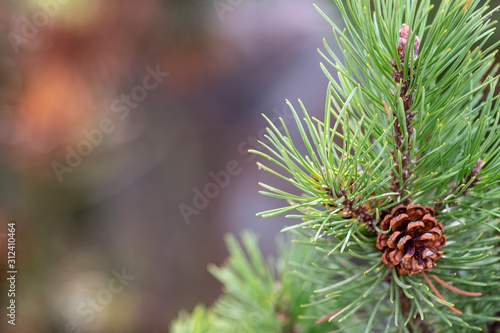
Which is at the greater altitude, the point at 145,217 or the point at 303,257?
the point at 145,217

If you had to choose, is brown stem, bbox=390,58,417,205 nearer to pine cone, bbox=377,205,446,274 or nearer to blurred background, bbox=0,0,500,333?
pine cone, bbox=377,205,446,274

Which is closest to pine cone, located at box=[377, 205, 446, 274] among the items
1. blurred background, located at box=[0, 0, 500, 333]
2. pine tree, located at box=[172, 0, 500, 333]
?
pine tree, located at box=[172, 0, 500, 333]

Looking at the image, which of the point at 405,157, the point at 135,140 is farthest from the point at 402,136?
the point at 135,140

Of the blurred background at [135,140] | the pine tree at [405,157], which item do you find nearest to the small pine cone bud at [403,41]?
the pine tree at [405,157]

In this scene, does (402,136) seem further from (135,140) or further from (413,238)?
(135,140)

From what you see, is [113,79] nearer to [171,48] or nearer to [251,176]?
[171,48]

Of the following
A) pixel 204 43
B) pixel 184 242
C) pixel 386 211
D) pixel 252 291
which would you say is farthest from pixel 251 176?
pixel 386 211
